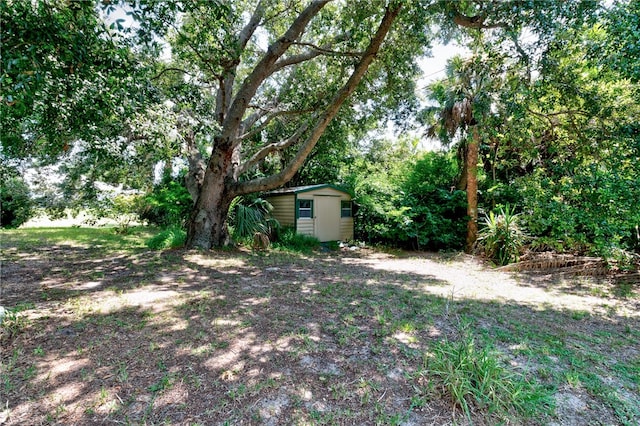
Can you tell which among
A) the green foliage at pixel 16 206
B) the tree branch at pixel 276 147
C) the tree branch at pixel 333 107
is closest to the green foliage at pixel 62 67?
the tree branch at pixel 333 107

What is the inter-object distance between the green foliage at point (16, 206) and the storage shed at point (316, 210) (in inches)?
433

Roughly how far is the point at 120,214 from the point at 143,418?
38.7 ft

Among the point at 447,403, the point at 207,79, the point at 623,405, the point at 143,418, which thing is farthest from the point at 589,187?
Answer: the point at 207,79

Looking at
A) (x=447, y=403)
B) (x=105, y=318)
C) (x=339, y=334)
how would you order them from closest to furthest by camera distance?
(x=447, y=403), (x=339, y=334), (x=105, y=318)

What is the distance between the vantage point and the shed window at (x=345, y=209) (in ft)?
39.3

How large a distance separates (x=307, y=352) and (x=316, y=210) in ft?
28.0

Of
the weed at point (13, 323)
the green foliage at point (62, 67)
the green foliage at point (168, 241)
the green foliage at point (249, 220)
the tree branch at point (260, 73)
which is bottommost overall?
the weed at point (13, 323)

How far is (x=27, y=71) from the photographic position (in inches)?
102

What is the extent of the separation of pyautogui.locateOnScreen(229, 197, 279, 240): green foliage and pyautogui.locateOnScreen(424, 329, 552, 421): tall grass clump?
7921 mm

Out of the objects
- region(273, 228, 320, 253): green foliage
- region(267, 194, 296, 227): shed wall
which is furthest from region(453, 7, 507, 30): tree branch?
region(267, 194, 296, 227): shed wall

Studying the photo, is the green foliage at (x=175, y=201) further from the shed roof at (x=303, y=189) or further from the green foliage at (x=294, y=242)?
the green foliage at (x=294, y=242)

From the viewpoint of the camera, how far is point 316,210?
11.1 metres

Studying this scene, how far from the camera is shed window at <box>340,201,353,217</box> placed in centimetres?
1197

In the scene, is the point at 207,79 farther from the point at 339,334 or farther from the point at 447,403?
the point at 447,403
